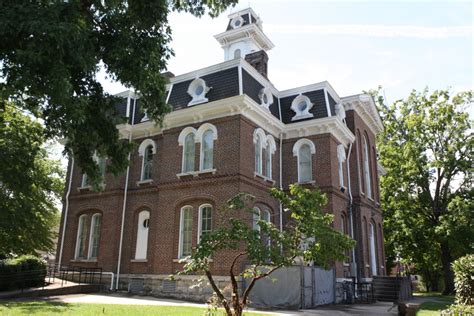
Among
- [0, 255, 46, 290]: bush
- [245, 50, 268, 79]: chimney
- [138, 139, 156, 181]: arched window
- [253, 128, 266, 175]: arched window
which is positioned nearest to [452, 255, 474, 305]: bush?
[253, 128, 266, 175]: arched window

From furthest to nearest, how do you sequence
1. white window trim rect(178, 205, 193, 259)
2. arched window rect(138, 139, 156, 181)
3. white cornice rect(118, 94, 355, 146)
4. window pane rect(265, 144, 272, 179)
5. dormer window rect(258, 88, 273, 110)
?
arched window rect(138, 139, 156, 181) < window pane rect(265, 144, 272, 179) < dormer window rect(258, 88, 273, 110) < white cornice rect(118, 94, 355, 146) < white window trim rect(178, 205, 193, 259)

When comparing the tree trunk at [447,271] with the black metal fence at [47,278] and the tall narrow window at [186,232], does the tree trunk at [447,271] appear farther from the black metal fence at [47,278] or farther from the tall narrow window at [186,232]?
the black metal fence at [47,278]

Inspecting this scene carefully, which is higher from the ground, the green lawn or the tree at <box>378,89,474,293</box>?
the tree at <box>378,89,474,293</box>

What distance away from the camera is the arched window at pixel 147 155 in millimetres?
20594

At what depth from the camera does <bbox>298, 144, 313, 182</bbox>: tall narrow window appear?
20.4 metres

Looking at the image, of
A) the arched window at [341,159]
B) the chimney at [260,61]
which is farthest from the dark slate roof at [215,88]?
the arched window at [341,159]

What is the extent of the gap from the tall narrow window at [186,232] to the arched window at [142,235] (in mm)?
2331

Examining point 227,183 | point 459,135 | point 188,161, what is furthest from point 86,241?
point 459,135

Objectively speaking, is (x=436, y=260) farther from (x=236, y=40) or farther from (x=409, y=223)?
(x=236, y=40)

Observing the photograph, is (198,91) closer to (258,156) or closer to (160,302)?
(258,156)

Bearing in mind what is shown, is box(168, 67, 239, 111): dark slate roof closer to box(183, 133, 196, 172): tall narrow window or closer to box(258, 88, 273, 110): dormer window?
box(183, 133, 196, 172): tall narrow window

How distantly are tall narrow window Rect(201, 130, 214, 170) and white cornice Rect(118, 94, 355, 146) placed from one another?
0.72 metres

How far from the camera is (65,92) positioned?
28.2ft

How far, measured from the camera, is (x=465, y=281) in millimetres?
12633
